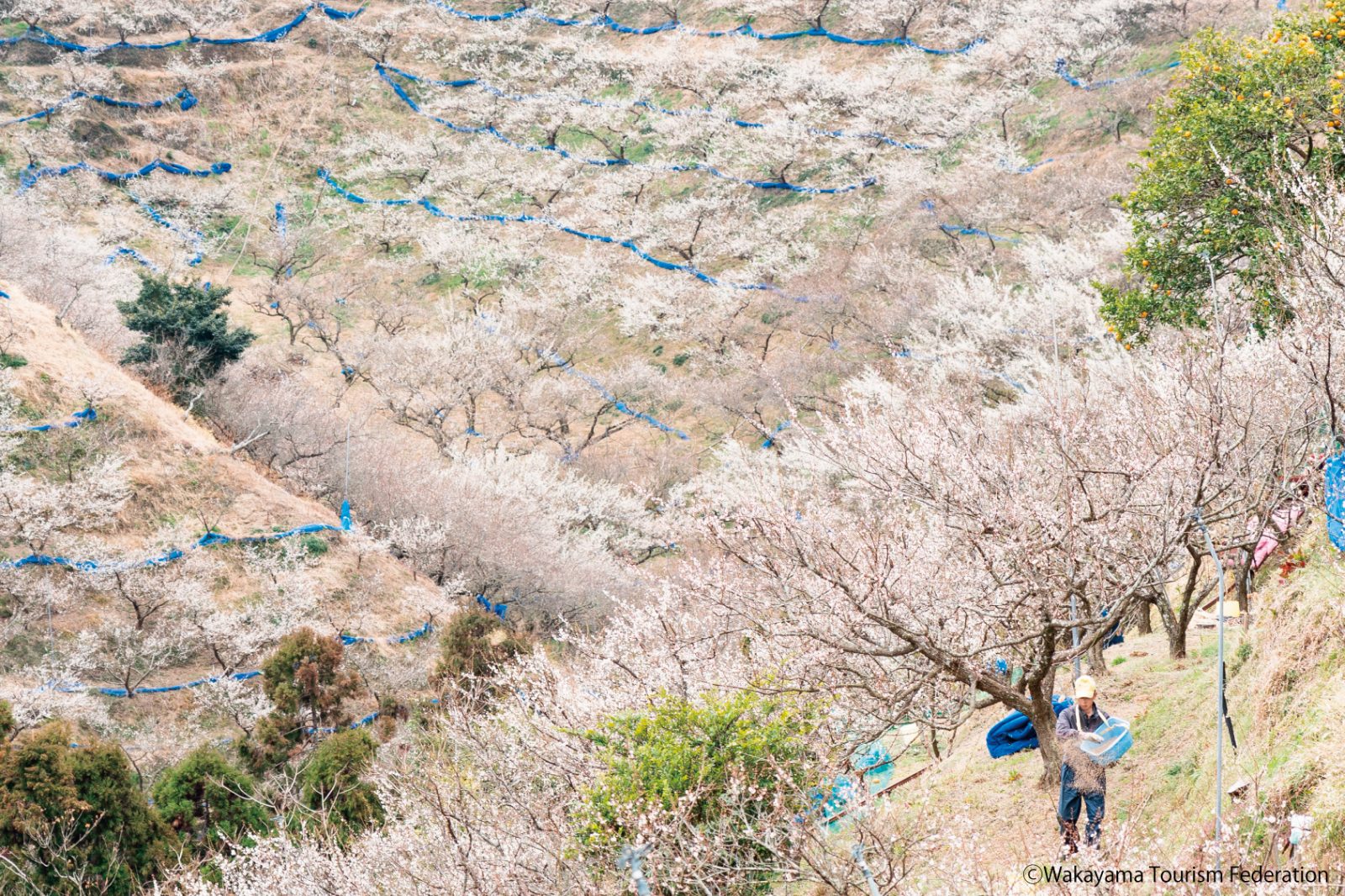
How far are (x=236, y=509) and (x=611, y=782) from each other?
16558 millimetres

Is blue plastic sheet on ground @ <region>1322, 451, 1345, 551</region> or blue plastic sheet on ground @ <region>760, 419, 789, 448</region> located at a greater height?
blue plastic sheet on ground @ <region>1322, 451, 1345, 551</region>

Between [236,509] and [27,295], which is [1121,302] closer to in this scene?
[236,509]

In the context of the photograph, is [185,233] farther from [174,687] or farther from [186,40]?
[174,687]

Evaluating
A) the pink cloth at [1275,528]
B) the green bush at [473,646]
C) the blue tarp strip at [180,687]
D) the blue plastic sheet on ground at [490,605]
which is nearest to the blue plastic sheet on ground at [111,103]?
the blue plastic sheet on ground at [490,605]

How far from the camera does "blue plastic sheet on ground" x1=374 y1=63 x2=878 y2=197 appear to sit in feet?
138

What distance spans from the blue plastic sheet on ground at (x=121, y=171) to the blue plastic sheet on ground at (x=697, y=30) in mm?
19809

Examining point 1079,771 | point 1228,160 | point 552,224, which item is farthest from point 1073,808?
point 552,224

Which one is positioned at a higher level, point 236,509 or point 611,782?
point 611,782

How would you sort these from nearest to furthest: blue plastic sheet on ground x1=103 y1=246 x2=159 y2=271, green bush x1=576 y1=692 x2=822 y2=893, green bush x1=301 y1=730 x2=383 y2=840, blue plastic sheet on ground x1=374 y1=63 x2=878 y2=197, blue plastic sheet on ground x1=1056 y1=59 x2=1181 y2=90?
1. green bush x1=576 y1=692 x2=822 y2=893
2. green bush x1=301 y1=730 x2=383 y2=840
3. blue plastic sheet on ground x1=1056 y1=59 x2=1181 y2=90
4. blue plastic sheet on ground x1=103 y1=246 x2=159 y2=271
5. blue plastic sheet on ground x1=374 y1=63 x2=878 y2=197

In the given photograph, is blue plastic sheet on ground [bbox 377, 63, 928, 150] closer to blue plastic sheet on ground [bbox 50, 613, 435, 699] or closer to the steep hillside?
the steep hillside

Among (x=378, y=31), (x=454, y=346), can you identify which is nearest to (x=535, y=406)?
(x=454, y=346)

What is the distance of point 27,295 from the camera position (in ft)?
85.7

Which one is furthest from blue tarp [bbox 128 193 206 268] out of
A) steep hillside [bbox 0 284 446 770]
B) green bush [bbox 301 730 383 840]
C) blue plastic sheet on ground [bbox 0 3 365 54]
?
green bush [bbox 301 730 383 840]

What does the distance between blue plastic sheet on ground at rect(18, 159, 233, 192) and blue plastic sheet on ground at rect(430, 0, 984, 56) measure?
19.8 meters
